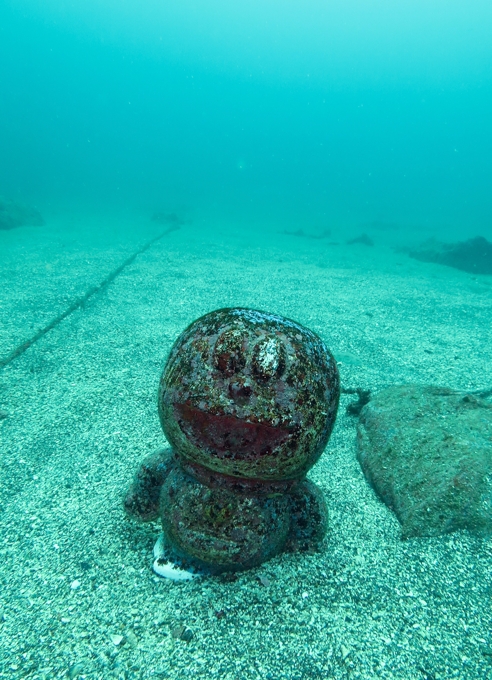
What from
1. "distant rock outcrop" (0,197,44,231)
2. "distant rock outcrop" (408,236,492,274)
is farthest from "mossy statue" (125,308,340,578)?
"distant rock outcrop" (0,197,44,231)

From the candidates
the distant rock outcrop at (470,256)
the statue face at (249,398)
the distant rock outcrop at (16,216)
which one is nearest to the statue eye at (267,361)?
the statue face at (249,398)

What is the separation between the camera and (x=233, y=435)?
2.01 meters

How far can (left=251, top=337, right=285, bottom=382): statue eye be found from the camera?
2004 millimetres

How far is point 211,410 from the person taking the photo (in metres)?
2.01

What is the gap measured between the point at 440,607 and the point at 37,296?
914 centimetres

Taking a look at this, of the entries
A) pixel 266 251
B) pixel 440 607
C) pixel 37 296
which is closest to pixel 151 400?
pixel 440 607

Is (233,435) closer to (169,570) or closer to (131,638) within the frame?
(169,570)

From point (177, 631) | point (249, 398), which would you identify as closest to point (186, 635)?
point (177, 631)

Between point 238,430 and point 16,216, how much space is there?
79.6 feet

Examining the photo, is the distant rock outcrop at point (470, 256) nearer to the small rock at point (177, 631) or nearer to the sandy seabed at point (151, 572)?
the sandy seabed at point (151, 572)

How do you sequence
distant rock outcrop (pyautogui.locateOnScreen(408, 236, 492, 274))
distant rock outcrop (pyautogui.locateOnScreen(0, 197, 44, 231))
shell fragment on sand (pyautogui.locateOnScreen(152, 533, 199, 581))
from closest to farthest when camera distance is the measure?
shell fragment on sand (pyautogui.locateOnScreen(152, 533, 199, 581))
distant rock outcrop (pyautogui.locateOnScreen(408, 236, 492, 274))
distant rock outcrop (pyautogui.locateOnScreen(0, 197, 44, 231))

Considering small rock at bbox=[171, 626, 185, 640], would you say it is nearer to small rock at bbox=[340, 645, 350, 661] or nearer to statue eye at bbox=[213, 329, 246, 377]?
small rock at bbox=[340, 645, 350, 661]

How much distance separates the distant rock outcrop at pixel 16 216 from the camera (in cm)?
1950

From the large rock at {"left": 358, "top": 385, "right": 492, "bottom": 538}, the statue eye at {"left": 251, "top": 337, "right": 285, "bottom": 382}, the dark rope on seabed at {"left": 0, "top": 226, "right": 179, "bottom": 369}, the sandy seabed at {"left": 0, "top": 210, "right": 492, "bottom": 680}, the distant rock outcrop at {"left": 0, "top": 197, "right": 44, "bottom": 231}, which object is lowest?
the sandy seabed at {"left": 0, "top": 210, "right": 492, "bottom": 680}
